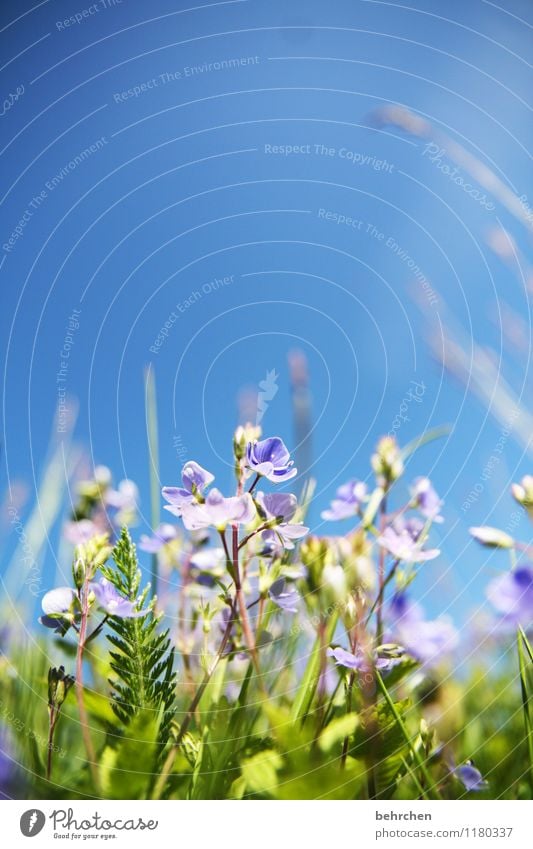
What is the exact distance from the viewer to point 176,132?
1.94 m

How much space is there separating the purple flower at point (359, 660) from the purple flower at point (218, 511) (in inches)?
10.6

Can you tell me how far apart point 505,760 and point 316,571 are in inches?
20.1

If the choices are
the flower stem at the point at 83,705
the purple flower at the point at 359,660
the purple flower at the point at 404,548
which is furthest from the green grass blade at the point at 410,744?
the flower stem at the point at 83,705

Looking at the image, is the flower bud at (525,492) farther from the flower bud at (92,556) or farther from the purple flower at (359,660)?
the flower bud at (92,556)

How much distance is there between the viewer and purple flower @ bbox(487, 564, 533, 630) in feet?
3.62

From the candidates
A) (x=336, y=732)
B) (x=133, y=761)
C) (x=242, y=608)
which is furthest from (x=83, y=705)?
(x=336, y=732)

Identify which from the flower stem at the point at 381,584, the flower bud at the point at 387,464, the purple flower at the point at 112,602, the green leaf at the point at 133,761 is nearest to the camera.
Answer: the green leaf at the point at 133,761

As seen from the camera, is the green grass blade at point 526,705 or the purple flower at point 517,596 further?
the purple flower at point 517,596

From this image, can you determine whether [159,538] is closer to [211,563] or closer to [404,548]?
[211,563]

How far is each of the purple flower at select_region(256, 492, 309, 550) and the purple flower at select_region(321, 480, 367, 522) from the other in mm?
253

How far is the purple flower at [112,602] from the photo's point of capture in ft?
3.10

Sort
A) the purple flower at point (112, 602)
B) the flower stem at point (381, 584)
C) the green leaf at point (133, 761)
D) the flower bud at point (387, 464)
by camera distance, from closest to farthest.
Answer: the green leaf at point (133, 761), the purple flower at point (112, 602), the flower stem at point (381, 584), the flower bud at point (387, 464)

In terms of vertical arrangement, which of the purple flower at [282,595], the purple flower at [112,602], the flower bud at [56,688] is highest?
the purple flower at [112,602]
